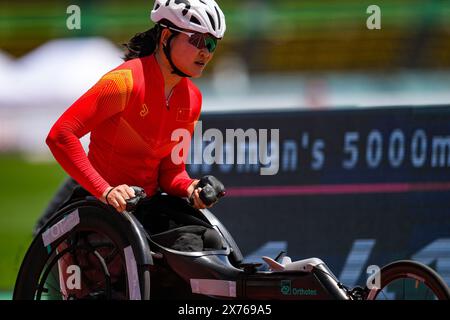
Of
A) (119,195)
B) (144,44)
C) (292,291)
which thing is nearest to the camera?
(292,291)

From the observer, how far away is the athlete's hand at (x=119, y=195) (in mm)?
3969

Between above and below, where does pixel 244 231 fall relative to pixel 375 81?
below

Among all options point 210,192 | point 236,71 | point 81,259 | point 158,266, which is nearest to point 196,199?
point 210,192

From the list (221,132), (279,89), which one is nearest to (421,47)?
(279,89)

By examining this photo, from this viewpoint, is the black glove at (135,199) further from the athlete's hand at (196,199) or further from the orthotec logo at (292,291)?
the orthotec logo at (292,291)

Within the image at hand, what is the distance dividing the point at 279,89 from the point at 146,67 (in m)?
1.78

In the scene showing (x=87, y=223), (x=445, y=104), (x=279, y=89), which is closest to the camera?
(x=87, y=223)

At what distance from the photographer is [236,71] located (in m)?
6.39

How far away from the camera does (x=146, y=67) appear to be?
4.26m

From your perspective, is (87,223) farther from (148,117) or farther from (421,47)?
(421,47)

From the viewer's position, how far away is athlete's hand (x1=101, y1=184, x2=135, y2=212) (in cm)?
397

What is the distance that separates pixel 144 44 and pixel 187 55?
0.81ft

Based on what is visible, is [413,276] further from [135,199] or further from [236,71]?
[236,71]

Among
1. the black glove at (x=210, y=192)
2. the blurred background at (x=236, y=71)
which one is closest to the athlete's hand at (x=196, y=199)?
the black glove at (x=210, y=192)
